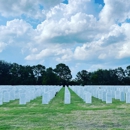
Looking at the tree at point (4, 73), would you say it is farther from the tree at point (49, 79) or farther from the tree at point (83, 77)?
the tree at point (83, 77)

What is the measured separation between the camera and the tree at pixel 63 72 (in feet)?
227

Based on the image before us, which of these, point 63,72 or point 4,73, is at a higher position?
point 63,72

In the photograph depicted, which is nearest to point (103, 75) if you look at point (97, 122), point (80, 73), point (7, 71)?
point (80, 73)

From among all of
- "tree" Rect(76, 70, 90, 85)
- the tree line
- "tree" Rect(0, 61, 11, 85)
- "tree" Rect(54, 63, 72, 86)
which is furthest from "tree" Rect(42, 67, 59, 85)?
"tree" Rect(0, 61, 11, 85)

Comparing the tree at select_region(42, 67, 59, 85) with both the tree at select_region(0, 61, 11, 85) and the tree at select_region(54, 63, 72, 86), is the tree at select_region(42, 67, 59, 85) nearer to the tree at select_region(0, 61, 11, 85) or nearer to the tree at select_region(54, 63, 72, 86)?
the tree at select_region(54, 63, 72, 86)

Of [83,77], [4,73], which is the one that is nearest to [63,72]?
[83,77]

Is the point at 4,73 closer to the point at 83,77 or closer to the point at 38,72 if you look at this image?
the point at 38,72

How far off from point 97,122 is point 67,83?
60169 mm

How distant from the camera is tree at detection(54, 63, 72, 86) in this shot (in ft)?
227

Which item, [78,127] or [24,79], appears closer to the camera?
[78,127]

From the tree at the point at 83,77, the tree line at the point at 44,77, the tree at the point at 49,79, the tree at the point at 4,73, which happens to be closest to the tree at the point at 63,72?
the tree line at the point at 44,77

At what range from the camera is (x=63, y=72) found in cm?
7281

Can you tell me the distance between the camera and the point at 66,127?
5906 mm

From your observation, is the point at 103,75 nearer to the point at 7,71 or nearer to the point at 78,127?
the point at 7,71
